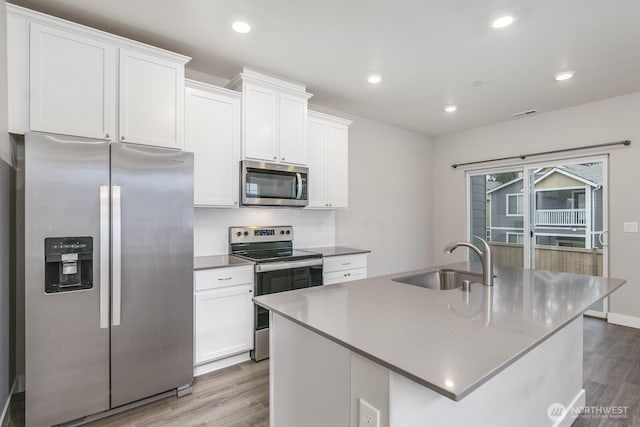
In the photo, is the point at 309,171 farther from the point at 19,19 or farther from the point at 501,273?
the point at 19,19

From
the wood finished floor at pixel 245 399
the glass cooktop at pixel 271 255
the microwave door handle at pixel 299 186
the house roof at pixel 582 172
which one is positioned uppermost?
the house roof at pixel 582 172

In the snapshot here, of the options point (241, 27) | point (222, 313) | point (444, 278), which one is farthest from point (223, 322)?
point (241, 27)

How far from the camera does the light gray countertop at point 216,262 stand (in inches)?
103

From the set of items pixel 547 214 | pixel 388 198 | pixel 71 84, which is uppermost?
pixel 71 84

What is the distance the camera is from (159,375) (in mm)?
2219

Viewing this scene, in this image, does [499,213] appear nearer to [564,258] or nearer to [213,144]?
[564,258]

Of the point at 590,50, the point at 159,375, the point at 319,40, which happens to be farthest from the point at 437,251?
the point at 159,375

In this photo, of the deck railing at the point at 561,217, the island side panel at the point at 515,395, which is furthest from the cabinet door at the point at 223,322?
the deck railing at the point at 561,217

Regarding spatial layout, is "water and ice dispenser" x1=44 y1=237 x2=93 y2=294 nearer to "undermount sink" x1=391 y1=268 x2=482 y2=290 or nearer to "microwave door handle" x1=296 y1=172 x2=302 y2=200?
"microwave door handle" x1=296 y1=172 x2=302 y2=200

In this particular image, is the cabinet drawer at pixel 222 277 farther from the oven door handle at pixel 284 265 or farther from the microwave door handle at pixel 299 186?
the microwave door handle at pixel 299 186

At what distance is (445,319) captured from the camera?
1.32 metres

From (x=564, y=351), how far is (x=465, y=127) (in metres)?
3.92

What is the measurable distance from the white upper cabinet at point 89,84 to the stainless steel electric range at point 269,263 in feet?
3.80

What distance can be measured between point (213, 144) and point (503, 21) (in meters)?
2.42
